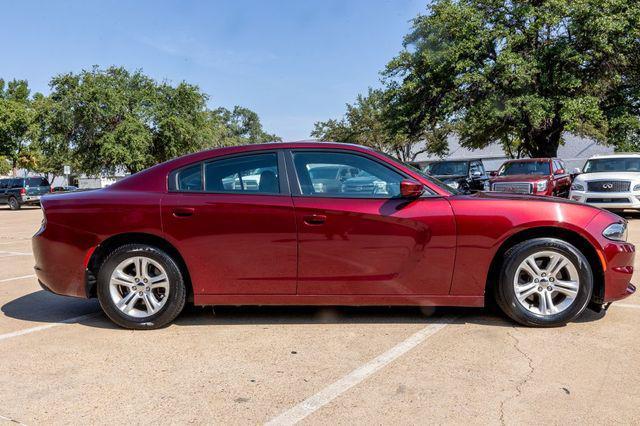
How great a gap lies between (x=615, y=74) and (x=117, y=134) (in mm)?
27344

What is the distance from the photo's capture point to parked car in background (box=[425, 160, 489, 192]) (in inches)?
675

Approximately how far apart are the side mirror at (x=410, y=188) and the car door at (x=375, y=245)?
9 centimetres

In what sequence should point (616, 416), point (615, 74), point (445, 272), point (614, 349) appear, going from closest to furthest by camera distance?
1. point (616, 416)
2. point (614, 349)
3. point (445, 272)
4. point (615, 74)

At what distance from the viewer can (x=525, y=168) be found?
14.9 m

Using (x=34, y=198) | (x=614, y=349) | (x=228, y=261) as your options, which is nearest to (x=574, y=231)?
(x=614, y=349)

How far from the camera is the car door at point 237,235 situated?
415 centimetres

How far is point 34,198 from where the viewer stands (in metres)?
27.5

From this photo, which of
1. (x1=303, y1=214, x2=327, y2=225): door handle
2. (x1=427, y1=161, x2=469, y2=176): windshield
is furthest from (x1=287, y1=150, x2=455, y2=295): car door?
(x1=427, y1=161, x2=469, y2=176): windshield

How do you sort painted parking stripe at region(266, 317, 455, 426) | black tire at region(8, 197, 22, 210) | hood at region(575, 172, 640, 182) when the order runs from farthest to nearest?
black tire at region(8, 197, 22, 210), hood at region(575, 172, 640, 182), painted parking stripe at region(266, 317, 455, 426)

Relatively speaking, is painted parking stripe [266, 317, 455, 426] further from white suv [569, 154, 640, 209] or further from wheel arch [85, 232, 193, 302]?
white suv [569, 154, 640, 209]

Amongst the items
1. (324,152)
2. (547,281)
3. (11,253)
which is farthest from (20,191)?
(547,281)

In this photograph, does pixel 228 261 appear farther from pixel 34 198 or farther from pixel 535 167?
pixel 34 198

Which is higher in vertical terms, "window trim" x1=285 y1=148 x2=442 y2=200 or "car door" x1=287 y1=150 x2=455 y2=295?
"window trim" x1=285 y1=148 x2=442 y2=200

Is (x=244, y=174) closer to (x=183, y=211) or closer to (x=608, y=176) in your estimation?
(x=183, y=211)
